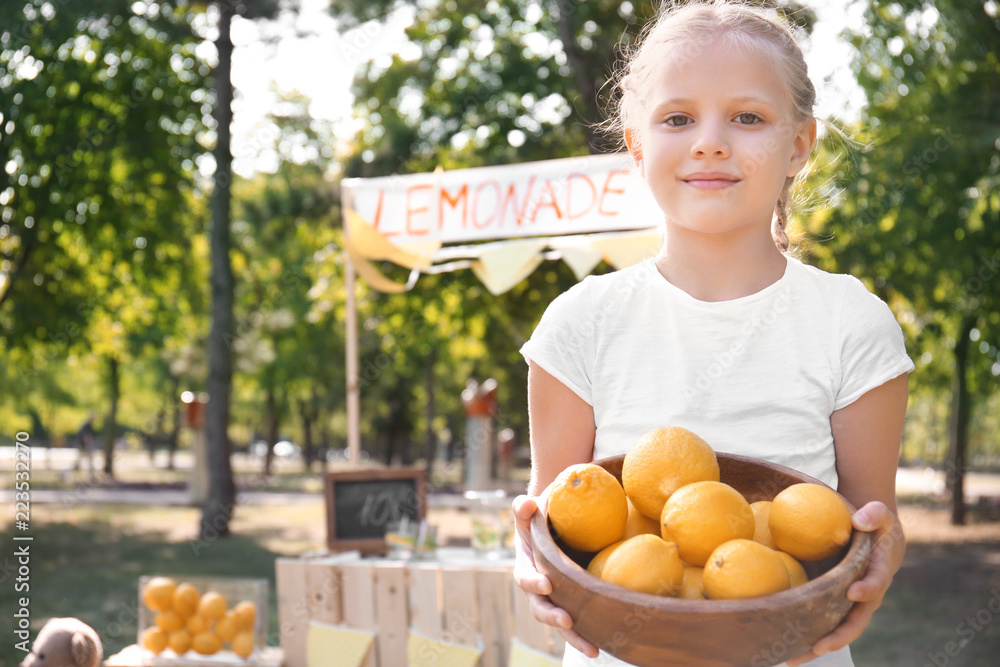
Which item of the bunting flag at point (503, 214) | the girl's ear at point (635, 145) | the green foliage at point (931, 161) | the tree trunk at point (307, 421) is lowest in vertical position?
the tree trunk at point (307, 421)

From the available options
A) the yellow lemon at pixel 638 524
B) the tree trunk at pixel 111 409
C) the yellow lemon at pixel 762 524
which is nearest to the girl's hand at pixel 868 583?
the yellow lemon at pixel 762 524

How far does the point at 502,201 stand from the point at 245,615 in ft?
8.75

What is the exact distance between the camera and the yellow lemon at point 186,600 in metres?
3.95

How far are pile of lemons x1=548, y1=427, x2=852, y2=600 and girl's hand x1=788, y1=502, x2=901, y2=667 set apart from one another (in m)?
0.03

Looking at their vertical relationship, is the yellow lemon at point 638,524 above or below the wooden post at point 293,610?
above

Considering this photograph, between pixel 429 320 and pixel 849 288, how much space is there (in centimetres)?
1233

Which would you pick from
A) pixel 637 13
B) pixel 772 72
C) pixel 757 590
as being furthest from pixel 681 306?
pixel 637 13

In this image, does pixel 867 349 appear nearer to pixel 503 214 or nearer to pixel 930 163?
pixel 503 214

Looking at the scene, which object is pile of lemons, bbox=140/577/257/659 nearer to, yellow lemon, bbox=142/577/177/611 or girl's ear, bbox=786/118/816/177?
yellow lemon, bbox=142/577/177/611

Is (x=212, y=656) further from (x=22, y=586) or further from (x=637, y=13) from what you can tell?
(x=637, y=13)

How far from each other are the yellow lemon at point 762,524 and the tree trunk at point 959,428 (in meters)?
12.0

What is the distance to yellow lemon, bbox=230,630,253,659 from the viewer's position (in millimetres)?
3930

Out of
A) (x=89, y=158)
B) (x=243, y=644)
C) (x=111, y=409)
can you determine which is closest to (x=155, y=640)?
(x=243, y=644)

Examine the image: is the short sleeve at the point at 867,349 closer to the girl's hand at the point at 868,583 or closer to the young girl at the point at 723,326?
the young girl at the point at 723,326
